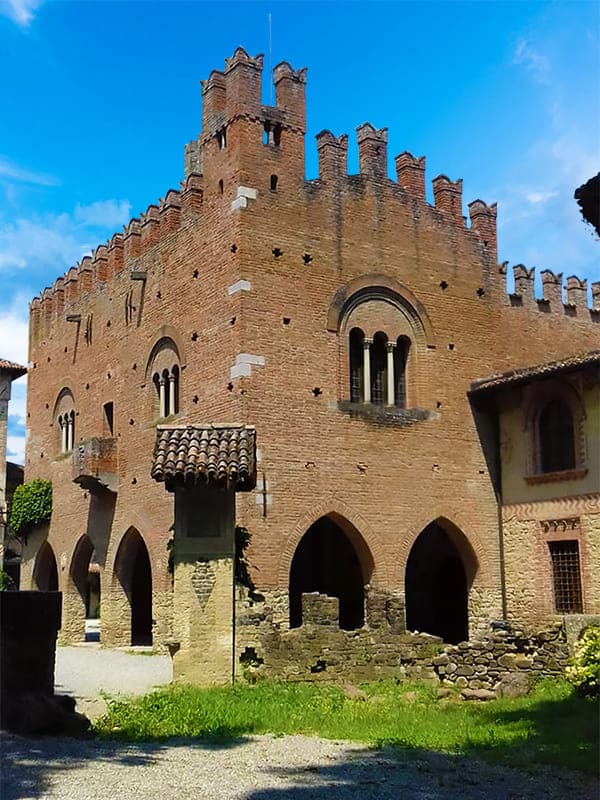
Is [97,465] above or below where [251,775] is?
above

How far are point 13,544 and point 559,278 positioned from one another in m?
23.8

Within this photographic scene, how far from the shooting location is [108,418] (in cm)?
2516

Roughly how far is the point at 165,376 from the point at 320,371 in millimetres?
4503

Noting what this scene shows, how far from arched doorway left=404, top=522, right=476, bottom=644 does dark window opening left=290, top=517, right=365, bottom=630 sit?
1609 mm

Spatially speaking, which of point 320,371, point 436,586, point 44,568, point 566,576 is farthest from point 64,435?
point 566,576

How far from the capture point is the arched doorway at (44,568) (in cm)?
2822

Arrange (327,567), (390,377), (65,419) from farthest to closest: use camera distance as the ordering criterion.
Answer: (65,419)
(327,567)
(390,377)

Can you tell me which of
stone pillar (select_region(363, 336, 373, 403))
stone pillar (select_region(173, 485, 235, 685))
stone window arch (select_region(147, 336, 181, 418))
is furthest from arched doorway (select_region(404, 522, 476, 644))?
stone pillar (select_region(173, 485, 235, 685))

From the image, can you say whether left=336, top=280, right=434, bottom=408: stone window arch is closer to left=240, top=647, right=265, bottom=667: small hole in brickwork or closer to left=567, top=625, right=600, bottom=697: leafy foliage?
left=240, top=647, right=265, bottom=667: small hole in brickwork

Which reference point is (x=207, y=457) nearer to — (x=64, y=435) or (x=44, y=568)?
(x=64, y=435)

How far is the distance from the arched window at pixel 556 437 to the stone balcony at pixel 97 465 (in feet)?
34.9

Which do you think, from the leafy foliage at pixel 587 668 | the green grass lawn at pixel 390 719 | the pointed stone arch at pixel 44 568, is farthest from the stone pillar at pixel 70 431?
the leafy foliage at pixel 587 668

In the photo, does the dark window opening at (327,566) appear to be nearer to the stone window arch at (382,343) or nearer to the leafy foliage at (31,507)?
the stone window arch at (382,343)

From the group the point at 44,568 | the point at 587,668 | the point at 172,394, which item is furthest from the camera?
the point at 44,568
